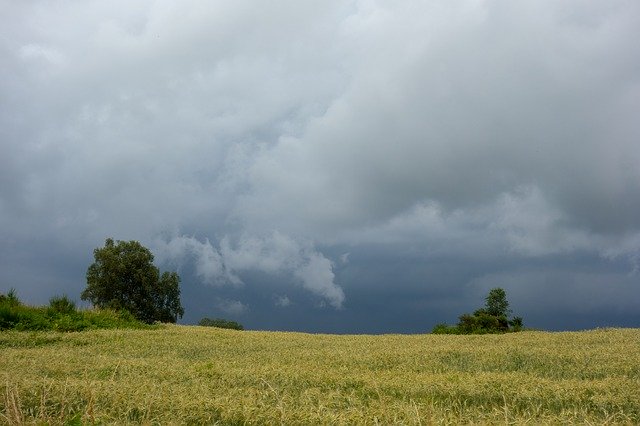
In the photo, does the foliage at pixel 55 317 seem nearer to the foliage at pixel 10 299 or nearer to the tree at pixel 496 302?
the foliage at pixel 10 299

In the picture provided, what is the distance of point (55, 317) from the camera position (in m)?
23.9

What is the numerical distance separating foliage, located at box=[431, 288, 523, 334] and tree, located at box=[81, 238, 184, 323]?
79.2 ft

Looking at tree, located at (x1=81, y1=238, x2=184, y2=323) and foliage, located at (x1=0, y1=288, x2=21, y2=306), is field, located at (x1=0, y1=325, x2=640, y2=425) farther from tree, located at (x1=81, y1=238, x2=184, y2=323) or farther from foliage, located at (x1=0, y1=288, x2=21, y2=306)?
tree, located at (x1=81, y1=238, x2=184, y2=323)

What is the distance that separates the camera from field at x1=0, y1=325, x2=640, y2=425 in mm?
5609

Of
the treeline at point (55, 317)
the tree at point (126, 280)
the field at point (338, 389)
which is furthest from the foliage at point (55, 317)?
the tree at point (126, 280)

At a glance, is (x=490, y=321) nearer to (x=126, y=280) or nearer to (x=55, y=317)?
(x=55, y=317)

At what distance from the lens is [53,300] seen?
2627 cm

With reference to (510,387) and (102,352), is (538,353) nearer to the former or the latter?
(510,387)

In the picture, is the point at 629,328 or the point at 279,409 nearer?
the point at 279,409

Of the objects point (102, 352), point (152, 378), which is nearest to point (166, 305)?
point (102, 352)

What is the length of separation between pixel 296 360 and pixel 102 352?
5428mm

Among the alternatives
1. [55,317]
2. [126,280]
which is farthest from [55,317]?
[126,280]

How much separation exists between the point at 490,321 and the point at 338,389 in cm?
2142

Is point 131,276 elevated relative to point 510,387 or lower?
elevated
